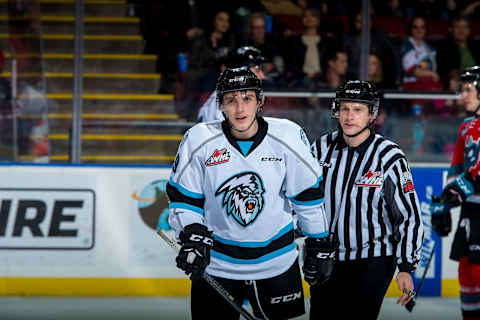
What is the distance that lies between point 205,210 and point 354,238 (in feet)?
2.11

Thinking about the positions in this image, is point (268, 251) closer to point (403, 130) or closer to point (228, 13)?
point (403, 130)

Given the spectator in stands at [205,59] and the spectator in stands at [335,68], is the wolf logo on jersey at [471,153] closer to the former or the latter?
the spectator in stands at [335,68]

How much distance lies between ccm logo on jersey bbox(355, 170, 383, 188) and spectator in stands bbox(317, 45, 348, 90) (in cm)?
302

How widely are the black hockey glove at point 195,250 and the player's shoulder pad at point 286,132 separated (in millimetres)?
403

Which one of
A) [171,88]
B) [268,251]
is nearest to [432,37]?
[171,88]

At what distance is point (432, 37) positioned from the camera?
7.18 metres

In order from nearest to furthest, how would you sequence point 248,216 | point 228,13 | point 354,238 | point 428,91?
point 248,216 → point 354,238 → point 428,91 → point 228,13

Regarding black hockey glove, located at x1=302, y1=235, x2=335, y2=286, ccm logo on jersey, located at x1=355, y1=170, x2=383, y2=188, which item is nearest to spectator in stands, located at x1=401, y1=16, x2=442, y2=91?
ccm logo on jersey, located at x1=355, y1=170, x2=383, y2=188

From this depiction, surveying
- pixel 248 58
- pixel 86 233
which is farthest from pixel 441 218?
pixel 86 233

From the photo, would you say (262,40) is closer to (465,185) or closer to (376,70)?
(376,70)

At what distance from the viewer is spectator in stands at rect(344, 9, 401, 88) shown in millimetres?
6180

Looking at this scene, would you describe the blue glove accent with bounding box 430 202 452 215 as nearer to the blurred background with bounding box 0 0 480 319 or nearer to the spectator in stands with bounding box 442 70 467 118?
the blurred background with bounding box 0 0 480 319

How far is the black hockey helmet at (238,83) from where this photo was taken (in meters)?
2.80

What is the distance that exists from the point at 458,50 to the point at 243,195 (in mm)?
4899
